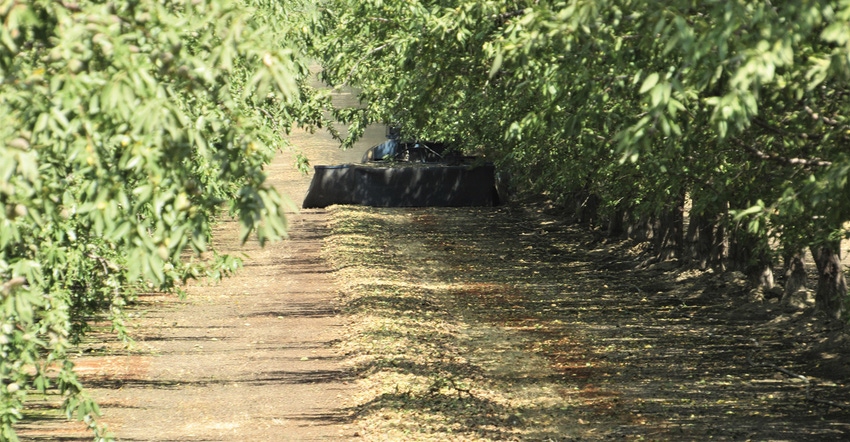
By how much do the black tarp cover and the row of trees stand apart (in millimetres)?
17017

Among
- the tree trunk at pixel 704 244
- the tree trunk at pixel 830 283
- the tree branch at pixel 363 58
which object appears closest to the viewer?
the tree branch at pixel 363 58

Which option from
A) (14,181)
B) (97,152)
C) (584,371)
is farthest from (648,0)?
(584,371)

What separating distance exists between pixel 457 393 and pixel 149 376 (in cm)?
395

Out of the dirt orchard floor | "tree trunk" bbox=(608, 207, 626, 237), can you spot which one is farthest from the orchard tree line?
"tree trunk" bbox=(608, 207, 626, 237)

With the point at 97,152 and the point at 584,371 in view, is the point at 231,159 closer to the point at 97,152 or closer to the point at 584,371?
the point at 97,152

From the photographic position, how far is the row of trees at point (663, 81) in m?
4.77

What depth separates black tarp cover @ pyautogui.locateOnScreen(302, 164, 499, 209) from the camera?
31906mm

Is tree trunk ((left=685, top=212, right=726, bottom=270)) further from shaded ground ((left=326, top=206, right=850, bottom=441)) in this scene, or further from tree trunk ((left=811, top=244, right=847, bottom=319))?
tree trunk ((left=811, top=244, right=847, bottom=319))

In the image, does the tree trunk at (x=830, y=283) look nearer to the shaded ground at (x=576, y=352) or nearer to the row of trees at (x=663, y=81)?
the shaded ground at (x=576, y=352)

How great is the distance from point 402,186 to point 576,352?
1700 centimetres

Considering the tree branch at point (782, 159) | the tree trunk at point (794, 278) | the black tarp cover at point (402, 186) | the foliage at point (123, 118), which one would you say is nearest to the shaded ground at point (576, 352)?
the tree trunk at point (794, 278)

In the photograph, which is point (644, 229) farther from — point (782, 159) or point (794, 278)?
point (782, 159)

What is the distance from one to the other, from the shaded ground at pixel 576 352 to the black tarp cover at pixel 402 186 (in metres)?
6.14

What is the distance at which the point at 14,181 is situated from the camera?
14.5ft
